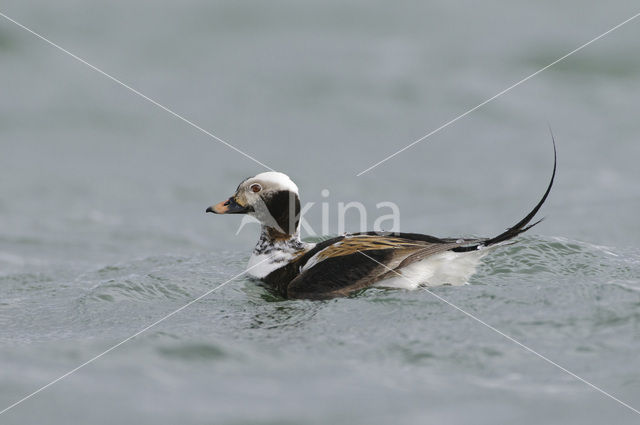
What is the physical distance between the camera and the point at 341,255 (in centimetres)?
671

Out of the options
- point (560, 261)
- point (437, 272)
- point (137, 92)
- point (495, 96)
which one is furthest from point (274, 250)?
point (495, 96)

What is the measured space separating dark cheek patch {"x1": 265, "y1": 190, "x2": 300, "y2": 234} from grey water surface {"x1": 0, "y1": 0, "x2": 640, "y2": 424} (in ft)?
1.88

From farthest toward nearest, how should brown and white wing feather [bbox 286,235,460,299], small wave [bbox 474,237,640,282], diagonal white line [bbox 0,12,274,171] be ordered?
diagonal white line [bbox 0,12,274,171], small wave [bbox 474,237,640,282], brown and white wing feather [bbox 286,235,460,299]

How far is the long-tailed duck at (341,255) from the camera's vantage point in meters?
6.58

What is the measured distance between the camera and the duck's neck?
7.41m

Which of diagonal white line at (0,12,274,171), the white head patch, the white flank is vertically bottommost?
the white flank

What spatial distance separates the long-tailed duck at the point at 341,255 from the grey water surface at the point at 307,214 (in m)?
0.16

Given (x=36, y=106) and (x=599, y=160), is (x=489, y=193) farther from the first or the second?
(x=36, y=106)

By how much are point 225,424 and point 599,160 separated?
692 cm

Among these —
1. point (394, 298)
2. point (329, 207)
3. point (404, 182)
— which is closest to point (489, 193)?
point (404, 182)

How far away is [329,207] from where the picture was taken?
33.9ft

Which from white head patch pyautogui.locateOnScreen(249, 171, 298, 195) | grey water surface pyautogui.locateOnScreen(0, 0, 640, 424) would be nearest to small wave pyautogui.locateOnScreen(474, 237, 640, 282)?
grey water surface pyautogui.locateOnScreen(0, 0, 640, 424)

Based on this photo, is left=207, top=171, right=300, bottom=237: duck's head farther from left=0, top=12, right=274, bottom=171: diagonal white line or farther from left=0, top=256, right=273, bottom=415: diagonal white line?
left=0, top=12, right=274, bottom=171: diagonal white line

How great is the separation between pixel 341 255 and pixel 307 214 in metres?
3.76
